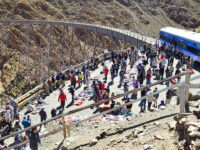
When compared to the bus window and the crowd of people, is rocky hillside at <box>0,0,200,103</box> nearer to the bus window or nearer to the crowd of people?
the crowd of people

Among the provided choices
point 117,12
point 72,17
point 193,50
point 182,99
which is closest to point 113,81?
point 193,50

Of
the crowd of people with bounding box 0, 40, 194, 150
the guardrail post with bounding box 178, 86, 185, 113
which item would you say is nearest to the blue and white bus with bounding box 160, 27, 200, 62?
the crowd of people with bounding box 0, 40, 194, 150

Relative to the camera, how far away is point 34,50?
4094cm

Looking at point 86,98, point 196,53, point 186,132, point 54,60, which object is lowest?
point 54,60

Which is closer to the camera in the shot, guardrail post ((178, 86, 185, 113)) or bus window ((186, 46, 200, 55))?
guardrail post ((178, 86, 185, 113))

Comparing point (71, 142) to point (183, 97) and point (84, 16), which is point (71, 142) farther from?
point (84, 16)

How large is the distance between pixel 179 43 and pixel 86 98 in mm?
11374

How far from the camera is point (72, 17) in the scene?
180 feet

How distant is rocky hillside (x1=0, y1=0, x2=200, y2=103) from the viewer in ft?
116

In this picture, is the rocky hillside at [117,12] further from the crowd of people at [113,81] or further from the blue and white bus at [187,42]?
Result: the crowd of people at [113,81]

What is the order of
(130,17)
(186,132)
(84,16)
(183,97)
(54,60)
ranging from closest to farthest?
(186,132) → (183,97) → (54,60) → (84,16) → (130,17)

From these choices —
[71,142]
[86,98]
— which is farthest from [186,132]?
[86,98]

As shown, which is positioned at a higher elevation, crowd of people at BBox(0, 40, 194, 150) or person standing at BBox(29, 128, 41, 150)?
person standing at BBox(29, 128, 41, 150)

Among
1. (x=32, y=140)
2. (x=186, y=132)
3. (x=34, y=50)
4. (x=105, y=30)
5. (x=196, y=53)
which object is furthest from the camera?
(x=34, y=50)
